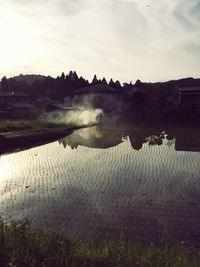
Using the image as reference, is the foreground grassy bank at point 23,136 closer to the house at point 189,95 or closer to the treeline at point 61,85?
the house at point 189,95

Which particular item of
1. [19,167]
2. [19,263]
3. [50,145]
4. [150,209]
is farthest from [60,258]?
[50,145]

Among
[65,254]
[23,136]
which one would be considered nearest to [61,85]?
[23,136]

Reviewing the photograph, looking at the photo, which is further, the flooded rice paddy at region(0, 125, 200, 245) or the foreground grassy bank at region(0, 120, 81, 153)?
the foreground grassy bank at region(0, 120, 81, 153)

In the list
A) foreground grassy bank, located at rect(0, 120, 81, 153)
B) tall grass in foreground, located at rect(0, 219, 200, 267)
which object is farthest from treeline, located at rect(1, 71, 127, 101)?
tall grass in foreground, located at rect(0, 219, 200, 267)

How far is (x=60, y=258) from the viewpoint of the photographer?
26.6 ft

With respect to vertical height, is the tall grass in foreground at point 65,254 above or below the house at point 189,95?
below

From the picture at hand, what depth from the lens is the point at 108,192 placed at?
52.5 feet

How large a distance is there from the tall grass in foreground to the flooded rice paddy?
231 centimetres

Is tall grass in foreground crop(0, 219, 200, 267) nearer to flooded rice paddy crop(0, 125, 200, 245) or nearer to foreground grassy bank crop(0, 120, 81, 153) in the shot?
flooded rice paddy crop(0, 125, 200, 245)

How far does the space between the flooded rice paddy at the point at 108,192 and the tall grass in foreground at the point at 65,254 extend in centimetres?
231

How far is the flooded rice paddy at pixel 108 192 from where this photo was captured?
12.0 meters

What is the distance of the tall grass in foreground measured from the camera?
7848mm

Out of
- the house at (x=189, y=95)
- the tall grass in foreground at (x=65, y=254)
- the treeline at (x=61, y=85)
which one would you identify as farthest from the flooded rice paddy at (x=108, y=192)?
the treeline at (x=61, y=85)

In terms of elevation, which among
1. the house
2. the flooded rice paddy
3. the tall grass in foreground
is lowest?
the flooded rice paddy
